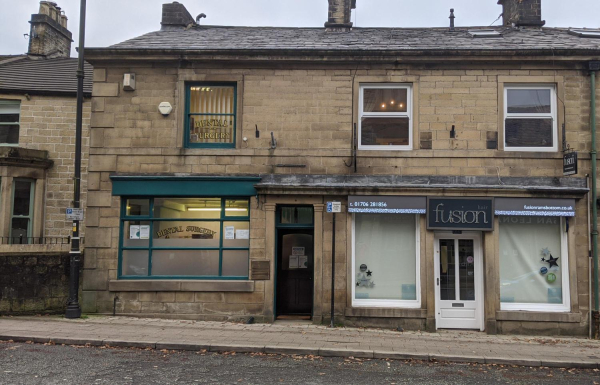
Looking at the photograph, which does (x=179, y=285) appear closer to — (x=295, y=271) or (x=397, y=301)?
(x=295, y=271)

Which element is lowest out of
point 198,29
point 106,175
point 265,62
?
point 106,175

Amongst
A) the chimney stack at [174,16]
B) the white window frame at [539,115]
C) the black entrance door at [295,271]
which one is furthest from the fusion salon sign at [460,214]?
the chimney stack at [174,16]

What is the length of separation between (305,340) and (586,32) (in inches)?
446

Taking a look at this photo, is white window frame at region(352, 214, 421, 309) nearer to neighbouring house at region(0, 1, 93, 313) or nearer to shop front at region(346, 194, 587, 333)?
shop front at region(346, 194, 587, 333)

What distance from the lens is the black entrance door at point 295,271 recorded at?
1268 cm

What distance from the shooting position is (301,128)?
12.4m

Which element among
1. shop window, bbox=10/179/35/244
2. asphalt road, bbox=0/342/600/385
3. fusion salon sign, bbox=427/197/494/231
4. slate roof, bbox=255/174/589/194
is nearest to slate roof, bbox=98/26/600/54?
slate roof, bbox=255/174/589/194

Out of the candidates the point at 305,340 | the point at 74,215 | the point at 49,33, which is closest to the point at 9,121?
the point at 74,215

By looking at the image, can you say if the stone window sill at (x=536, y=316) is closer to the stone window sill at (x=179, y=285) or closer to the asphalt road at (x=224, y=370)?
the asphalt road at (x=224, y=370)

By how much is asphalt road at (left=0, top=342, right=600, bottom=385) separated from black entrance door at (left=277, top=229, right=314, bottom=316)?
12.0 feet

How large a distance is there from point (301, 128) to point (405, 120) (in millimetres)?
2512

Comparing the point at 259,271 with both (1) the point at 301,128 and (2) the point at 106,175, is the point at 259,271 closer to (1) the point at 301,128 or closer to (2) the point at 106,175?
(1) the point at 301,128

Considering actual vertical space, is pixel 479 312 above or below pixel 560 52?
below

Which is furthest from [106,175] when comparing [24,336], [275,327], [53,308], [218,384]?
[218,384]
